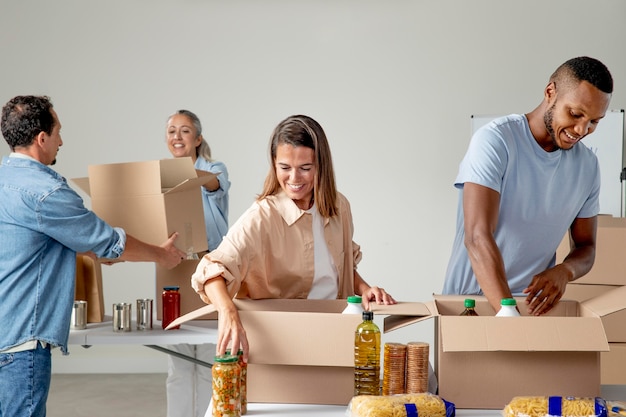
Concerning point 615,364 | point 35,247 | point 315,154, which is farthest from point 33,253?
point 615,364

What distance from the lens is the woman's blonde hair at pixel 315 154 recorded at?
2.03 meters

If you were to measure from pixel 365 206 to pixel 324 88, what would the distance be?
893 mm

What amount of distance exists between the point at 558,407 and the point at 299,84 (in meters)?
4.21

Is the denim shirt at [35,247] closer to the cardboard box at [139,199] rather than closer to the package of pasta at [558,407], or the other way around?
the cardboard box at [139,199]

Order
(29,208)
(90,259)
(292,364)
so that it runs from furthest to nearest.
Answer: (90,259)
(29,208)
(292,364)

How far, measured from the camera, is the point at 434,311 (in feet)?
5.54

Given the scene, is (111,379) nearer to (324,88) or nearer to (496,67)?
(324,88)

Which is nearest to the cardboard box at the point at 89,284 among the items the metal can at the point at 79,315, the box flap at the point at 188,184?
the metal can at the point at 79,315

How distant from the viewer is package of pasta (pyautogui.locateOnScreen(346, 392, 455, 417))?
1434mm

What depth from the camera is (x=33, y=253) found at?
7.92ft

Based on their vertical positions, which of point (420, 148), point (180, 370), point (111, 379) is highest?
point (420, 148)

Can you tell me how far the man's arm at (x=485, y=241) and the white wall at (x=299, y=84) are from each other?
3382mm

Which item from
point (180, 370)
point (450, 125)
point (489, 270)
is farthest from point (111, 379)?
point (489, 270)

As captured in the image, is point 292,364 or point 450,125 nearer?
point 292,364
